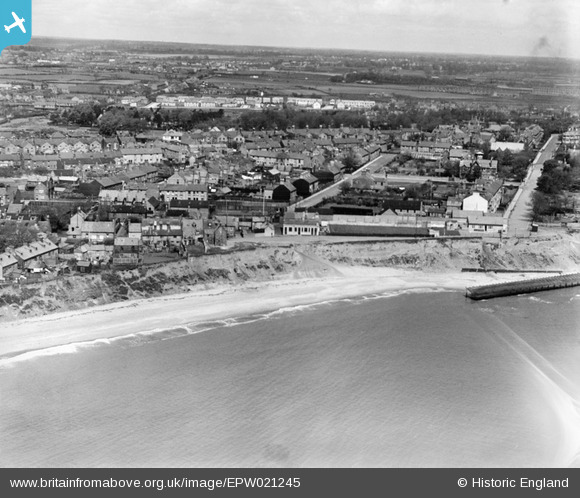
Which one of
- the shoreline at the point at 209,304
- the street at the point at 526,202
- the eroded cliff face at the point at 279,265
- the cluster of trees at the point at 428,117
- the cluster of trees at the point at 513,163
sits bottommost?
the shoreline at the point at 209,304

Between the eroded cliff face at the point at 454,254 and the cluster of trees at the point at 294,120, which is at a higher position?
the cluster of trees at the point at 294,120

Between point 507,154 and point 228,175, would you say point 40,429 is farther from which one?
point 507,154

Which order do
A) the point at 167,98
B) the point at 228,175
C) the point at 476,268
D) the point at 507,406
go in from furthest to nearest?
1. the point at 167,98
2. the point at 228,175
3. the point at 476,268
4. the point at 507,406

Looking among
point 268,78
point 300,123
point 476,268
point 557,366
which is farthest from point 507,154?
point 268,78

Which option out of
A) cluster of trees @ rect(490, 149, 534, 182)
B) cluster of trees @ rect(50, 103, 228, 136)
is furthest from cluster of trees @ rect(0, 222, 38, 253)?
cluster of trees @ rect(50, 103, 228, 136)

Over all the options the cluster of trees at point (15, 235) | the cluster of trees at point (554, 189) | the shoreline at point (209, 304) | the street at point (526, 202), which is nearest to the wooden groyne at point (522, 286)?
the shoreline at point (209, 304)

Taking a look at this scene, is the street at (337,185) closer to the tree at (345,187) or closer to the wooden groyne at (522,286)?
the tree at (345,187)
